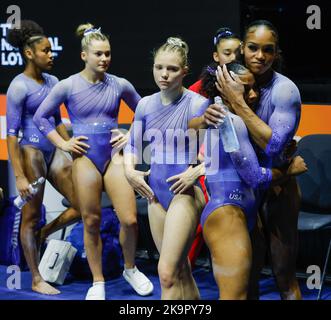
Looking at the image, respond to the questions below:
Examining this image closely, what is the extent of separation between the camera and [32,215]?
511cm

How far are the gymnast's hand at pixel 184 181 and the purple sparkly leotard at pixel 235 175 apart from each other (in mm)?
157

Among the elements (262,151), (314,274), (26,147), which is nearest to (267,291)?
(314,274)

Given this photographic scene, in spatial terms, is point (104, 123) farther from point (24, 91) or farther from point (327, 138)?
point (327, 138)

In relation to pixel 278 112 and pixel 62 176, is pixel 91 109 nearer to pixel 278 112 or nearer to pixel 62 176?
pixel 62 176

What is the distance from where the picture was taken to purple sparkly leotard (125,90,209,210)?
402cm

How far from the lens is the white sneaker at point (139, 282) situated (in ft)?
16.1

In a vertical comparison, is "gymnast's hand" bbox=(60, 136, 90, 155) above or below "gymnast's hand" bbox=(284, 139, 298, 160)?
below

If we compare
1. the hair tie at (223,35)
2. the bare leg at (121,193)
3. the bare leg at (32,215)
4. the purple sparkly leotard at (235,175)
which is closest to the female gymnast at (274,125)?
the purple sparkly leotard at (235,175)

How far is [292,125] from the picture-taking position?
12.6 ft

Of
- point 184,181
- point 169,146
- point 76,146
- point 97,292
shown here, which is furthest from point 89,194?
point 184,181

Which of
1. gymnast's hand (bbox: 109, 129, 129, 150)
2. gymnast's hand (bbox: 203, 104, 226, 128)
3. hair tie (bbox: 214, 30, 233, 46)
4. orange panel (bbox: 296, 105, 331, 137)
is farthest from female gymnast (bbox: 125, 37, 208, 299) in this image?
orange panel (bbox: 296, 105, 331, 137)

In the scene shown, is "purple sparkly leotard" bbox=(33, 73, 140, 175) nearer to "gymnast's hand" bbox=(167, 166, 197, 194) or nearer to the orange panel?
"gymnast's hand" bbox=(167, 166, 197, 194)

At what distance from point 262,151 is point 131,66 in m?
1.76

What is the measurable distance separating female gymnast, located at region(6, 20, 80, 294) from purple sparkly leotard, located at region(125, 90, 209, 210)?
107 centimetres
